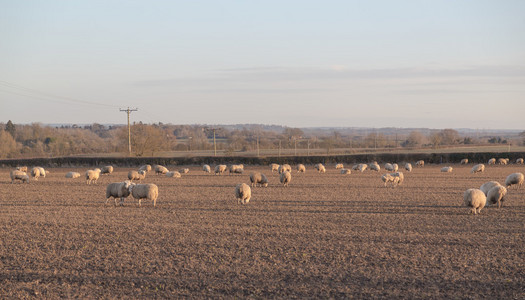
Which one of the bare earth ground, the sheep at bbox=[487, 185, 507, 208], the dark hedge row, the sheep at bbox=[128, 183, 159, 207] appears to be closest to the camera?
the bare earth ground

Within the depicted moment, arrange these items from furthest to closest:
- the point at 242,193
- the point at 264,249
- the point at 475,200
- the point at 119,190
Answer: the point at 242,193, the point at 119,190, the point at 475,200, the point at 264,249

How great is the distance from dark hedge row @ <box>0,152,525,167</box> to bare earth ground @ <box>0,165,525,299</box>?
3410cm

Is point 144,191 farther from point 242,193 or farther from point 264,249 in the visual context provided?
Answer: point 264,249

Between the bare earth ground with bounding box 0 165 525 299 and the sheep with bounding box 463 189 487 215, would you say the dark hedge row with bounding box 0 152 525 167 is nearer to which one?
the bare earth ground with bounding box 0 165 525 299

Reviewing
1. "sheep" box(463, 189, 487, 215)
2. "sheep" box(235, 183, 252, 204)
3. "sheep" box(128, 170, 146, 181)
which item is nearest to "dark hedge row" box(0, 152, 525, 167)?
"sheep" box(128, 170, 146, 181)

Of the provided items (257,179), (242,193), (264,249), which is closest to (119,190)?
(242,193)

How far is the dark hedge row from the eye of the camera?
57906mm

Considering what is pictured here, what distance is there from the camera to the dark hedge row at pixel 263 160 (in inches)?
2280

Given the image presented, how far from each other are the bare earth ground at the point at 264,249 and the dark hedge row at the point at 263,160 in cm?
3410

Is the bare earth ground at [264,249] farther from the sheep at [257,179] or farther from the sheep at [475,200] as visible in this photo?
the sheep at [257,179]

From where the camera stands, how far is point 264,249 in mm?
13641

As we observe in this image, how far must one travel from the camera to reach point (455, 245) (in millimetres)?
14047

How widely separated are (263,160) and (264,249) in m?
44.3

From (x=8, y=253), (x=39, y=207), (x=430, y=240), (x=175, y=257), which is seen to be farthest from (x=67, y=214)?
(x=430, y=240)
